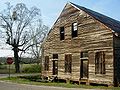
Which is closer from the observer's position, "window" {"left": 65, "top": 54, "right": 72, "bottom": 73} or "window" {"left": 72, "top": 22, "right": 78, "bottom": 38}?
"window" {"left": 72, "top": 22, "right": 78, "bottom": 38}

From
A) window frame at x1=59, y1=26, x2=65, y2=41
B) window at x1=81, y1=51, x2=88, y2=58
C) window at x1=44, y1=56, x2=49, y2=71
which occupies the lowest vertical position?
window at x1=44, y1=56, x2=49, y2=71

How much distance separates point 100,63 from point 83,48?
278cm

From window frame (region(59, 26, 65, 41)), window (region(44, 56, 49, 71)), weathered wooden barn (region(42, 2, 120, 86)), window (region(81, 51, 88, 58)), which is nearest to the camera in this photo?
weathered wooden barn (region(42, 2, 120, 86))

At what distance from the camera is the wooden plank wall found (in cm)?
2392

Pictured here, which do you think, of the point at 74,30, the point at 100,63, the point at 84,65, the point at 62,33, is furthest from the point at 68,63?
the point at 100,63

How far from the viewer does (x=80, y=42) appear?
27.2 meters

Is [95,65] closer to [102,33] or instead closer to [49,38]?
[102,33]

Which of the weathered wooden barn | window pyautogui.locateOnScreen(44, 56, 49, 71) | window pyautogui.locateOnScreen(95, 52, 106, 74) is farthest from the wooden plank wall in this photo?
window pyautogui.locateOnScreen(44, 56, 49, 71)

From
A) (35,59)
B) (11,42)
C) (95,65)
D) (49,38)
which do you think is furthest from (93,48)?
(35,59)

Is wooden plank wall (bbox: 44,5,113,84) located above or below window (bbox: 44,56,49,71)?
above

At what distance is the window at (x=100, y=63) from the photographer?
24.2 m

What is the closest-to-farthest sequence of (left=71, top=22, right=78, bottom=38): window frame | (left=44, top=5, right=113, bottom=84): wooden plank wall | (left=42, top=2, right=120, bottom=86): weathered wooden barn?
(left=42, top=2, right=120, bottom=86): weathered wooden barn < (left=44, top=5, right=113, bottom=84): wooden plank wall < (left=71, top=22, right=78, bottom=38): window frame

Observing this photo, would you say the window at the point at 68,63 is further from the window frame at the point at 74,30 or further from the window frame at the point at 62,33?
the window frame at the point at 62,33

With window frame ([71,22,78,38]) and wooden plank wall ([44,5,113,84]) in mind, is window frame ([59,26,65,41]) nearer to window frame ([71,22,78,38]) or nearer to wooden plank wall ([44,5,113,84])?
wooden plank wall ([44,5,113,84])
